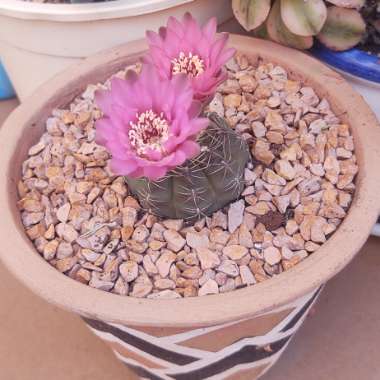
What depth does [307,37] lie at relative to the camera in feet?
3.31

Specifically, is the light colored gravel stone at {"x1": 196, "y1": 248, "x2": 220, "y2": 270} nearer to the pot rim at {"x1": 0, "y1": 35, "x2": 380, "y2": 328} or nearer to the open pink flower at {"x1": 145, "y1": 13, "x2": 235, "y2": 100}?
the pot rim at {"x1": 0, "y1": 35, "x2": 380, "y2": 328}

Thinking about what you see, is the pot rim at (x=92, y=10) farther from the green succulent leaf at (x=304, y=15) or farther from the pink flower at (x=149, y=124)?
the pink flower at (x=149, y=124)

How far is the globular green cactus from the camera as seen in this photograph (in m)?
0.83

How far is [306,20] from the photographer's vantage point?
966 mm

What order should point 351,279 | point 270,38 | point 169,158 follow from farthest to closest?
1. point 351,279
2. point 270,38
3. point 169,158

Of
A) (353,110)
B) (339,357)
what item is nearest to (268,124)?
(353,110)

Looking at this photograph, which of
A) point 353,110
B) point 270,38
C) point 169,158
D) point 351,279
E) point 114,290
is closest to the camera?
point 169,158

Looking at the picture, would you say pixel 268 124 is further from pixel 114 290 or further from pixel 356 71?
pixel 114 290

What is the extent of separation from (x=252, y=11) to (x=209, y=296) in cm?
49

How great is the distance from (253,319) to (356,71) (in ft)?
1.54

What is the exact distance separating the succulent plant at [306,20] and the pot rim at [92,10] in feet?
0.48

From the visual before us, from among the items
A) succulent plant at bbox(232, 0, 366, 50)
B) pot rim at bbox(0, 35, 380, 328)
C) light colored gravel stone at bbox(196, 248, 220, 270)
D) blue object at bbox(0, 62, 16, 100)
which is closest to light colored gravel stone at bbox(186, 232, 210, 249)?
light colored gravel stone at bbox(196, 248, 220, 270)

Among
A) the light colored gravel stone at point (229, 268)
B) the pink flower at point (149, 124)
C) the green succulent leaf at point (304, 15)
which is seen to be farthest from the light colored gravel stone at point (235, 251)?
the green succulent leaf at point (304, 15)

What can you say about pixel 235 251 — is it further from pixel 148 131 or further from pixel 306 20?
pixel 306 20
